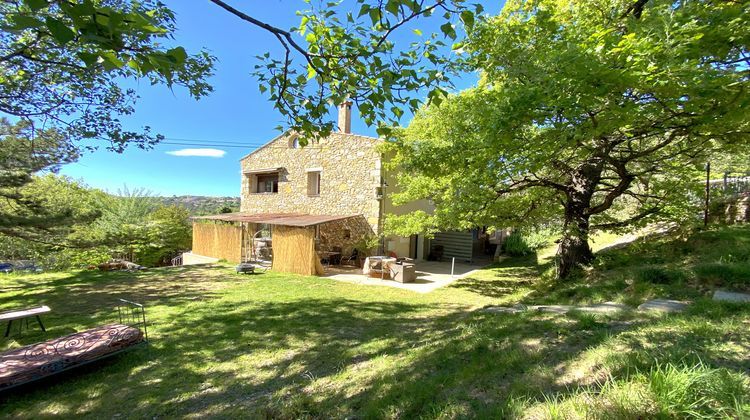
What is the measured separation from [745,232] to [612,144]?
10.7 feet

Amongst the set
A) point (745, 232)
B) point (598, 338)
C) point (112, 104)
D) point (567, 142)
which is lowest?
point (598, 338)

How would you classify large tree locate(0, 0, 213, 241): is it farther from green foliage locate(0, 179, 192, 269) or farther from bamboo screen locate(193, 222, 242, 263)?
green foliage locate(0, 179, 192, 269)

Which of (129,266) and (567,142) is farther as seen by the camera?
(129,266)

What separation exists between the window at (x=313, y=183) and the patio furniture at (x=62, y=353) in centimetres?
1243

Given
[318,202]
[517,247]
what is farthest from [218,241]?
[517,247]

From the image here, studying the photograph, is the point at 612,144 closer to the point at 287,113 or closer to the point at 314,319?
the point at 287,113

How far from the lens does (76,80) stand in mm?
6039

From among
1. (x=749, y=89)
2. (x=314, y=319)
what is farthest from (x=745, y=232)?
(x=314, y=319)

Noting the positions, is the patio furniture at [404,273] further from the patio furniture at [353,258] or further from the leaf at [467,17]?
the leaf at [467,17]

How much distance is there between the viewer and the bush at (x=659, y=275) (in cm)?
527

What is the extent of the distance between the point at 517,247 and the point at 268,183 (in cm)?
1475

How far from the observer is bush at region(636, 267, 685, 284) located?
5.27 meters

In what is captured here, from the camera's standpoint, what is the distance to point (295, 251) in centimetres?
1322

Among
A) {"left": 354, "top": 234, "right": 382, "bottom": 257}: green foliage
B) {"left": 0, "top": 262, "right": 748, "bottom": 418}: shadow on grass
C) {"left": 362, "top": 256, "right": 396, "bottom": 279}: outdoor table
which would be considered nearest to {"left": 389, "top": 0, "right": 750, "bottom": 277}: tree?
{"left": 0, "top": 262, "right": 748, "bottom": 418}: shadow on grass
